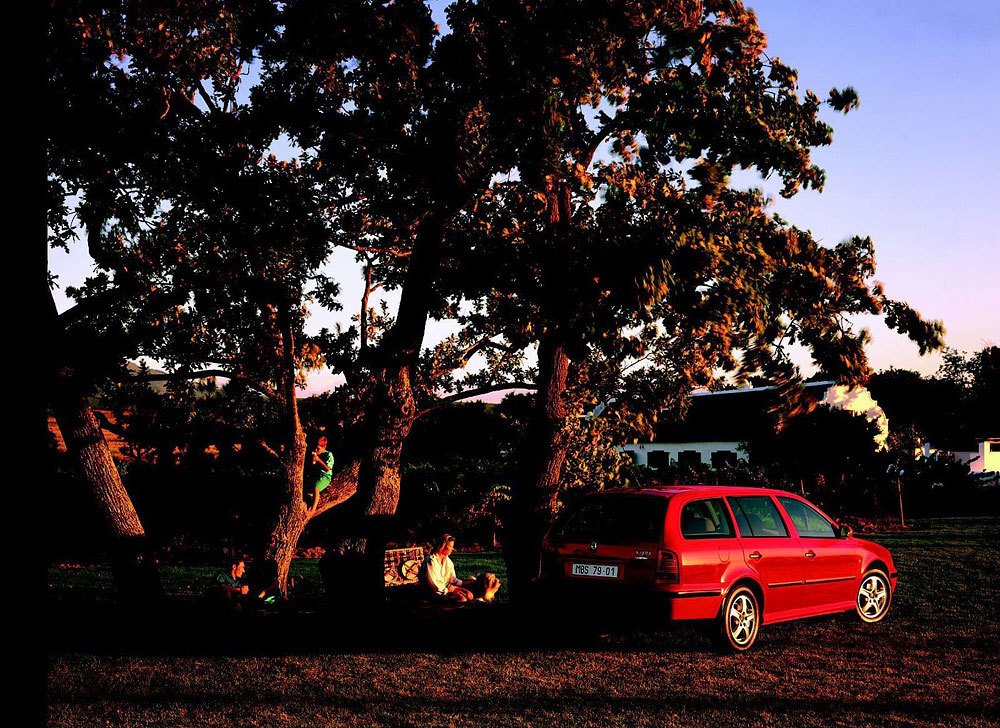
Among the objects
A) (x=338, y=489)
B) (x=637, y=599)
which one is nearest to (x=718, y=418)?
(x=338, y=489)

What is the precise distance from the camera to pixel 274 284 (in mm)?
13719

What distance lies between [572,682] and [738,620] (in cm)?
239

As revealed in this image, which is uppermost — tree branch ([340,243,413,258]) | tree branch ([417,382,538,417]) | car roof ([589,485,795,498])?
tree branch ([340,243,413,258])

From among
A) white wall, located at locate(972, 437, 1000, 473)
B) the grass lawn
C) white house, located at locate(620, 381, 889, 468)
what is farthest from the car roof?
white wall, located at locate(972, 437, 1000, 473)

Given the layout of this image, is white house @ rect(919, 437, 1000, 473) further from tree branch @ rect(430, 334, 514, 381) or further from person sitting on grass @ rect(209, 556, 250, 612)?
person sitting on grass @ rect(209, 556, 250, 612)

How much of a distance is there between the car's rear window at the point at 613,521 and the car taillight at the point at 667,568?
183 mm

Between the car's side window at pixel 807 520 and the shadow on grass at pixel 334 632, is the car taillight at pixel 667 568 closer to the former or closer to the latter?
the shadow on grass at pixel 334 632

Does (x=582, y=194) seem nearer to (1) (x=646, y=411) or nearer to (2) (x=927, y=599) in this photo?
(1) (x=646, y=411)

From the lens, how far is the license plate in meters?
9.59

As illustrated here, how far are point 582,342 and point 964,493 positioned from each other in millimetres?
33910

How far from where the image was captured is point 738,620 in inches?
387

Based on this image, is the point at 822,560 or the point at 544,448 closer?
the point at 822,560

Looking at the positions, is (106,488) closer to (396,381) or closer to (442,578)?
(396,381)

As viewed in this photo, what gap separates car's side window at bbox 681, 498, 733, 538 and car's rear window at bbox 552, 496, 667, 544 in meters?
0.29
